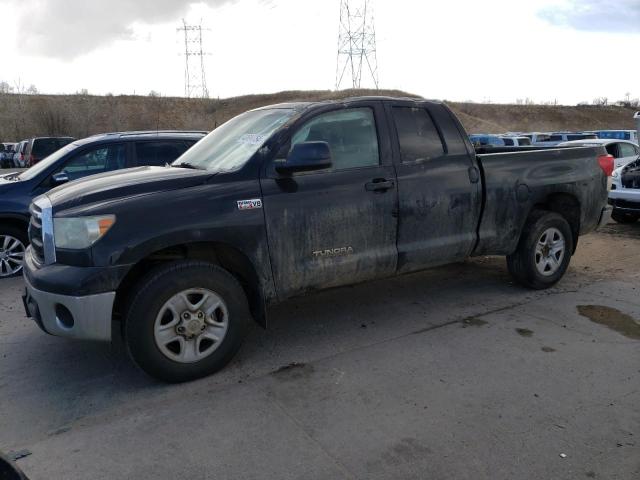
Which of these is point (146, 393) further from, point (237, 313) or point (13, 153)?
A: point (13, 153)

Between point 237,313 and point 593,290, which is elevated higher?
point 237,313

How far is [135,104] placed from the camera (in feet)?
205

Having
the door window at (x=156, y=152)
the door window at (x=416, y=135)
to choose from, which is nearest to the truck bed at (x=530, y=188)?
the door window at (x=416, y=135)

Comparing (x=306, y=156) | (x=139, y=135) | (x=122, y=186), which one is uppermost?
(x=139, y=135)

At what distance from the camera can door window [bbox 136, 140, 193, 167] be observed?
737 centimetres

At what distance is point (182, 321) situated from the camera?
12.2 ft

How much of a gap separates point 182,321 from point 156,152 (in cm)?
430

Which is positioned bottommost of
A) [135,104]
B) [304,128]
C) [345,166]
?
[345,166]

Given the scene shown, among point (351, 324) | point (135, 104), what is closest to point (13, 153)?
point (351, 324)

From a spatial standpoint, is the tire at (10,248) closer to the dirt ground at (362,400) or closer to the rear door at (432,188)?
the dirt ground at (362,400)

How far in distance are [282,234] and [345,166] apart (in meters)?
0.81

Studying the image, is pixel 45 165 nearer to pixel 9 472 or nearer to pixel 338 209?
pixel 338 209

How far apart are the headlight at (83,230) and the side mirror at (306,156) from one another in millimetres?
1278

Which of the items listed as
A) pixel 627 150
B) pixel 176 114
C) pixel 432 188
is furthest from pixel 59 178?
pixel 176 114
